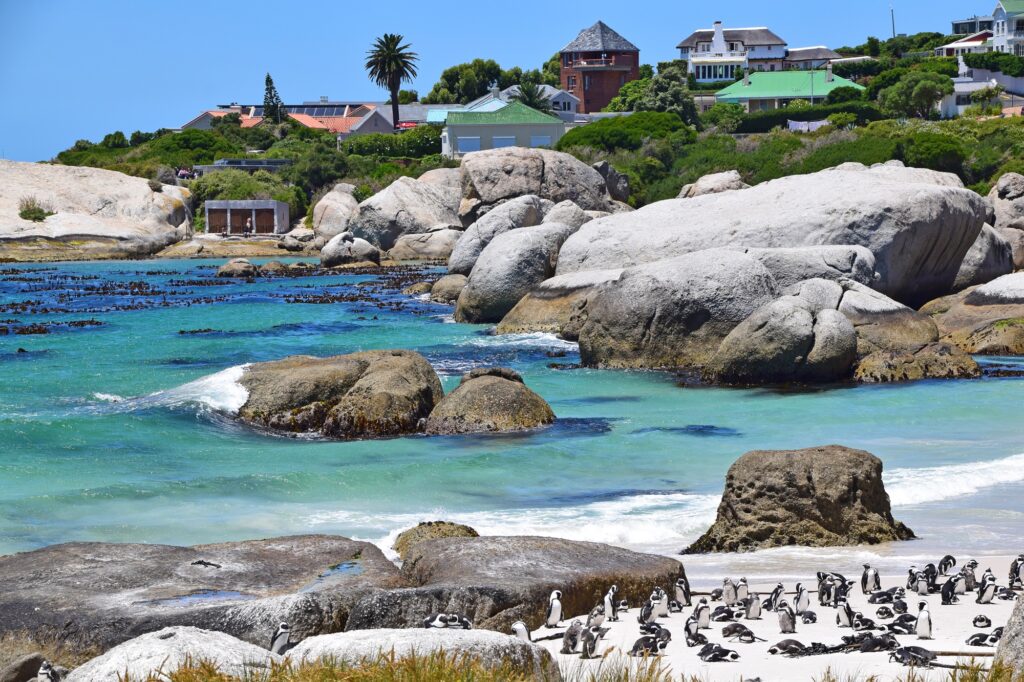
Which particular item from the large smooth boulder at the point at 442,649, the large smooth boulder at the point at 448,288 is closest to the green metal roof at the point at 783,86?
the large smooth boulder at the point at 448,288

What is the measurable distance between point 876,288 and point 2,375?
17.3 metres

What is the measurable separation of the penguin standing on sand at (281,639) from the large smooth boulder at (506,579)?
41cm

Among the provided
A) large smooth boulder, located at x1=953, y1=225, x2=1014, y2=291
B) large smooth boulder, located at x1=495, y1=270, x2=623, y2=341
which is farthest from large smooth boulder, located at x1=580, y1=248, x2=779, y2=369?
large smooth boulder, located at x1=953, y1=225, x2=1014, y2=291

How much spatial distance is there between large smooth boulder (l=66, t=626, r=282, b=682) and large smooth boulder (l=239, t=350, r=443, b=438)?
1133cm

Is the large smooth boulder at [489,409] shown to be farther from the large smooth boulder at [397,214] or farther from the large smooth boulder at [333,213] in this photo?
the large smooth boulder at [333,213]

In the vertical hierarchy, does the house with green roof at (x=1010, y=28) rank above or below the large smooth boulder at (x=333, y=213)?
above

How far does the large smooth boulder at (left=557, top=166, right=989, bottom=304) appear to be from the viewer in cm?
2683

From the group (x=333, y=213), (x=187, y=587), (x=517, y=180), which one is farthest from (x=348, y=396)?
(x=333, y=213)

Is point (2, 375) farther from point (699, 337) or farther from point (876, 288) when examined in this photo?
point (876, 288)

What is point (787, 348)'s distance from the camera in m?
21.6

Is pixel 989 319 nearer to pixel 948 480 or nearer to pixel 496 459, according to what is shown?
pixel 948 480

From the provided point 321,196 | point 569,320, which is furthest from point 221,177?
point 569,320

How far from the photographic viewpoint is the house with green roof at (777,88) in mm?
112188

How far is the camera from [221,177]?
75.4 meters
